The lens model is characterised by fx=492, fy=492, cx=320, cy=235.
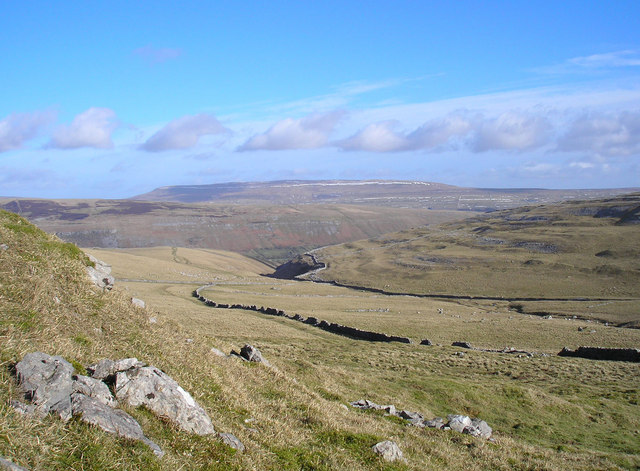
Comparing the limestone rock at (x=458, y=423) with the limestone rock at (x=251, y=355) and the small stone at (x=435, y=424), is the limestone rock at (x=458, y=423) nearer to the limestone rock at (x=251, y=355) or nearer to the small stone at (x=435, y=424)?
the small stone at (x=435, y=424)

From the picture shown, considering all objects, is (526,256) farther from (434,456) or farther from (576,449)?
(434,456)

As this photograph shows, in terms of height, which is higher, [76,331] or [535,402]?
[76,331]

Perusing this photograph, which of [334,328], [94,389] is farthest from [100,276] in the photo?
[334,328]

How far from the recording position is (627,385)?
82.7 feet

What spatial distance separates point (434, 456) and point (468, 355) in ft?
68.1

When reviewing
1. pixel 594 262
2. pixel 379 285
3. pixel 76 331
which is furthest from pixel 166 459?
pixel 594 262

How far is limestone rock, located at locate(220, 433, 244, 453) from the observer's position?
9.04m

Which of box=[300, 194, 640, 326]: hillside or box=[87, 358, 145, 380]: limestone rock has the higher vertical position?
box=[87, 358, 145, 380]: limestone rock

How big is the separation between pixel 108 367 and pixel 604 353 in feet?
109

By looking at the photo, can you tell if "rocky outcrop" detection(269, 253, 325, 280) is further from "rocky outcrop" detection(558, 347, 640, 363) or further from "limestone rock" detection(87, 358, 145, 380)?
"limestone rock" detection(87, 358, 145, 380)

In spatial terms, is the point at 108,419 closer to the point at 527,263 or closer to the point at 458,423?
the point at 458,423

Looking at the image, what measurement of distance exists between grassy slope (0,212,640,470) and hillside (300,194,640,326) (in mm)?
36240

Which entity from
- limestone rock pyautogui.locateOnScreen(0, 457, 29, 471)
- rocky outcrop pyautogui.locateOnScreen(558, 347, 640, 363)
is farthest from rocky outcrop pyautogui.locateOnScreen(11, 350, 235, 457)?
rocky outcrop pyautogui.locateOnScreen(558, 347, 640, 363)

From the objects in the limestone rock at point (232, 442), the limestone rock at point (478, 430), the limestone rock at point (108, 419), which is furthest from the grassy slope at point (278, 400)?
the limestone rock at point (478, 430)
